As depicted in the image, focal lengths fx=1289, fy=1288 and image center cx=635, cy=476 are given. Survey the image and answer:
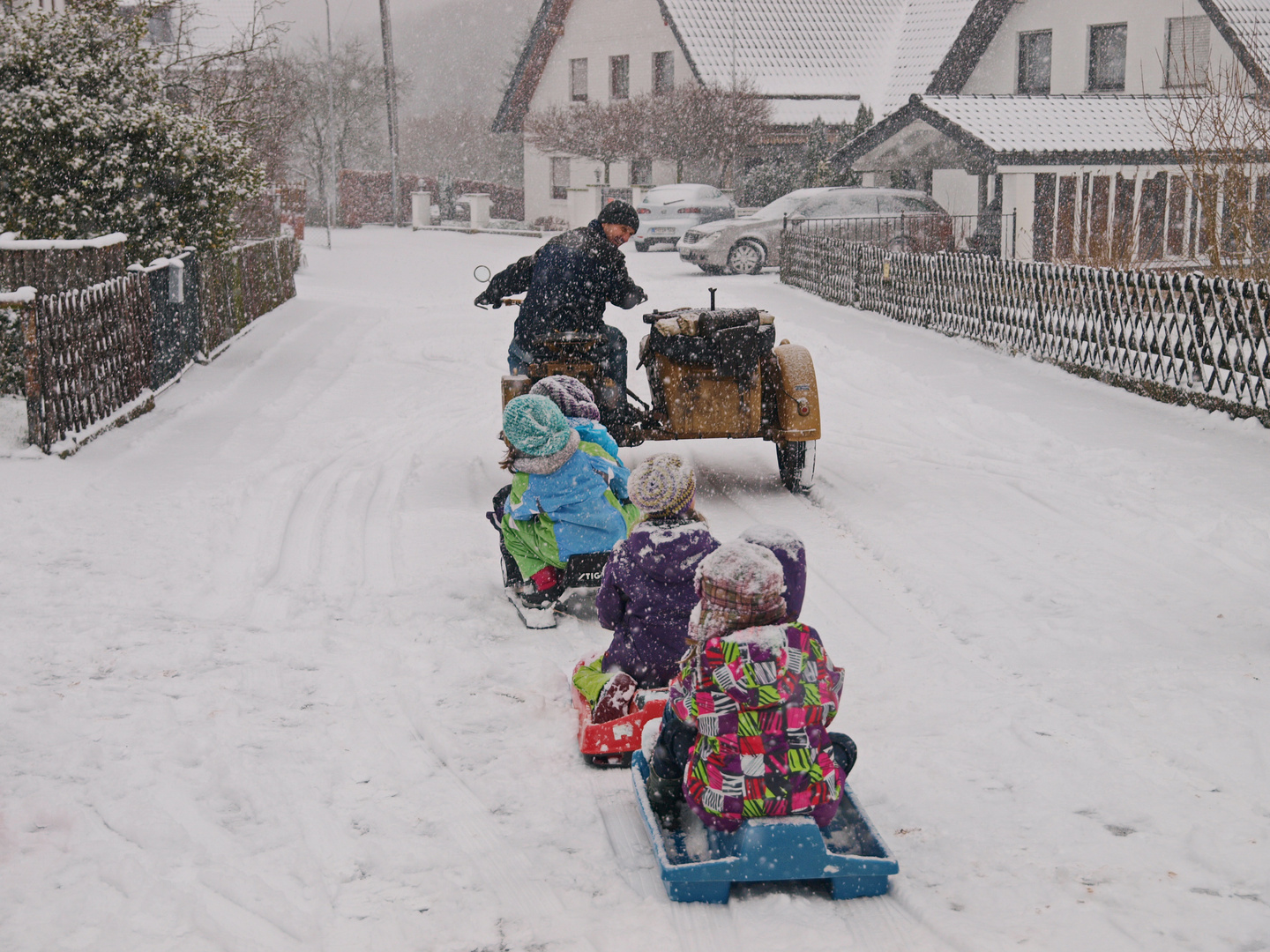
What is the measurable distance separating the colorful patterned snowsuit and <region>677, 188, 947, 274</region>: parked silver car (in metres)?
22.4

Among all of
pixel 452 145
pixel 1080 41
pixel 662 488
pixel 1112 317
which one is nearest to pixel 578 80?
pixel 1080 41

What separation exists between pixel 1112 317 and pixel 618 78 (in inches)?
1415

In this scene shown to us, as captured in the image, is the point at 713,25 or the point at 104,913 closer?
the point at 104,913

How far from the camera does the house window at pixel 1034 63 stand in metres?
32.4

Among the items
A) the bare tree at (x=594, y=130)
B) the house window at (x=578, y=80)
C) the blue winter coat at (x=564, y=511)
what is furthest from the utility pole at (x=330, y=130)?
the blue winter coat at (x=564, y=511)

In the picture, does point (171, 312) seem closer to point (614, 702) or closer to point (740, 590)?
point (614, 702)

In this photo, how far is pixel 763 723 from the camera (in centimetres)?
356

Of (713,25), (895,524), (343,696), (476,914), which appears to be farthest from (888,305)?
(713,25)

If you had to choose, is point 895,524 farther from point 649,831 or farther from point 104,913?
point 104,913

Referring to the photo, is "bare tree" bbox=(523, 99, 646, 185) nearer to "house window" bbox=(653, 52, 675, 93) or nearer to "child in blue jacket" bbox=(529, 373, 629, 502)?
"house window" bbox=(653, 52, 675, 93)

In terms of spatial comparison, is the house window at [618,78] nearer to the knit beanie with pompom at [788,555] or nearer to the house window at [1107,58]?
the house window at [1107,58]

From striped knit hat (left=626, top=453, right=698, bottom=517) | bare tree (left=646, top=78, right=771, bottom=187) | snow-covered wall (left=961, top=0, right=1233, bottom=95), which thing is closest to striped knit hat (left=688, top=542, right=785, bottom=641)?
striped knit hat (left=626, top=453, right=698, bottom=517)

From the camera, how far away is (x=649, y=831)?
12.8 ft

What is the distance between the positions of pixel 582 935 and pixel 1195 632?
3.46 meters
